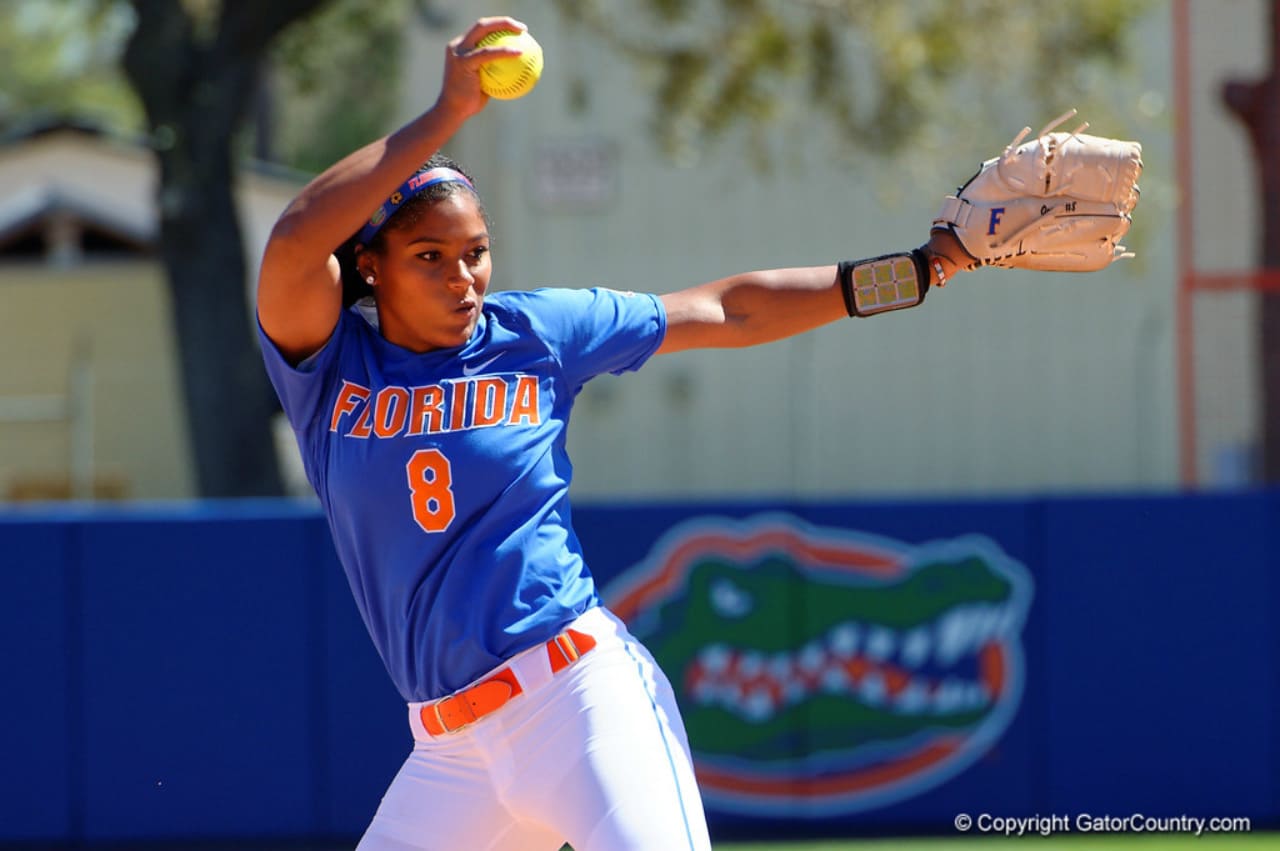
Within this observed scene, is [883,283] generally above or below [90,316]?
below

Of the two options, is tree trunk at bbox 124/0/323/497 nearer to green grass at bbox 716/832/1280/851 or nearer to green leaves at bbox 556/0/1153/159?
green leaves at bbox 556/0/1153/159

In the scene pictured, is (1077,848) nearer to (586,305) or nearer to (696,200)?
(586,305)

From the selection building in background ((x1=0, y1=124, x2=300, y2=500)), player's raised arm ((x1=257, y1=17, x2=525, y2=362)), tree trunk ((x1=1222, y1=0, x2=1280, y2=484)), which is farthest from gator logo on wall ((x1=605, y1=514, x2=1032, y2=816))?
building in background ((x1=0, y1=124, x2=300, y2=500))

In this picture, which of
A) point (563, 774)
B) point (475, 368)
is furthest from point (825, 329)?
point (563, 774)

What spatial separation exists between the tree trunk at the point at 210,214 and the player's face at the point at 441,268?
26.3 feet

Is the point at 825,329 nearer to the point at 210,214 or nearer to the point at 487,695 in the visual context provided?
the point at 210,214

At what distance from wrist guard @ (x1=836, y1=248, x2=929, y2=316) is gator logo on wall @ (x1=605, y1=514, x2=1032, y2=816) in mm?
3987

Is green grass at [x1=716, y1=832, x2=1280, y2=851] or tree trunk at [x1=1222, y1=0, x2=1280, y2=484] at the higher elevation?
tree trunk at [x1=1222, y1=0, x2=1280, y2=484]

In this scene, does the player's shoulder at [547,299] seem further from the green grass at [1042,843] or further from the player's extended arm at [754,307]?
the green grass at [1042,843]

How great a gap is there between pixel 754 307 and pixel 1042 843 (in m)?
4.45

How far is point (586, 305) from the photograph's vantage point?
3.23 metres

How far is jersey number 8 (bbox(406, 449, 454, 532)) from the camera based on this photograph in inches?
117

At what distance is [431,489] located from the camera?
A: 297 centimetres

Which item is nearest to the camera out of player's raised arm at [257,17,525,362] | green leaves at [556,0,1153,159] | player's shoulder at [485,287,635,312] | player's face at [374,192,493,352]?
player's raised arm at [257,17,525,362]
